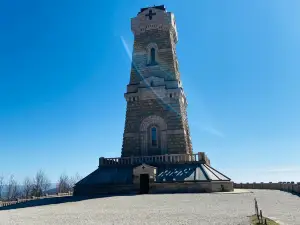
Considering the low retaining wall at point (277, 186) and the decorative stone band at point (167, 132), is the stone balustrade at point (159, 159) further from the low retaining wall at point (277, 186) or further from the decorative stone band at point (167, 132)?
the low retaining wall at point (277, 186)

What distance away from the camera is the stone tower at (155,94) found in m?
33.8

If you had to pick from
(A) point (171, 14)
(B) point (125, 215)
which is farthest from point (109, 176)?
(A) point (171, 14)

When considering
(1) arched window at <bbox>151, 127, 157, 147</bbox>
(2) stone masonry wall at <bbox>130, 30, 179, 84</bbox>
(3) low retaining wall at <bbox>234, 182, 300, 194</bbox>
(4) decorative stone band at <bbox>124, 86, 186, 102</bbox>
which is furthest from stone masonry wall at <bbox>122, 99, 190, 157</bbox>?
(3) low retaining wall at <bbox>234, 182, 300, 194</bbox>

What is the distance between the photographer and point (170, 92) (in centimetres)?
3503

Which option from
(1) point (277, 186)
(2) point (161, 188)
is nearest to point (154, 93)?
(2) point (161, 188)

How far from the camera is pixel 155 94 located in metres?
35.2

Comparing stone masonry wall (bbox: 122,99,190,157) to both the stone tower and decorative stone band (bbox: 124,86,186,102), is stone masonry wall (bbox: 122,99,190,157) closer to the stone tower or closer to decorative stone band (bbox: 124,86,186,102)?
the stone tower

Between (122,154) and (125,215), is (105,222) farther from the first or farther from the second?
(122,154)

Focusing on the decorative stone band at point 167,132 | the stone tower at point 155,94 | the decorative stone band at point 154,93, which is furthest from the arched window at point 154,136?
the decorative stone band at point 154,93

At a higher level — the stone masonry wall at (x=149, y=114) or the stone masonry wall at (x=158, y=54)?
the stone masonry wall at (x=158, y=54)

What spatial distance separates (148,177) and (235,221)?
1781 centimetres

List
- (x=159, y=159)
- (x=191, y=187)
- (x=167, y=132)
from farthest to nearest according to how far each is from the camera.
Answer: (x=167, y=132) → (x=159, y=159) → (x=191, y=187)

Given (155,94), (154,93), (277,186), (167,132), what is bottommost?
Answer: (277,186)

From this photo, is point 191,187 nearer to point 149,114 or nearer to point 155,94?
point 149,114
